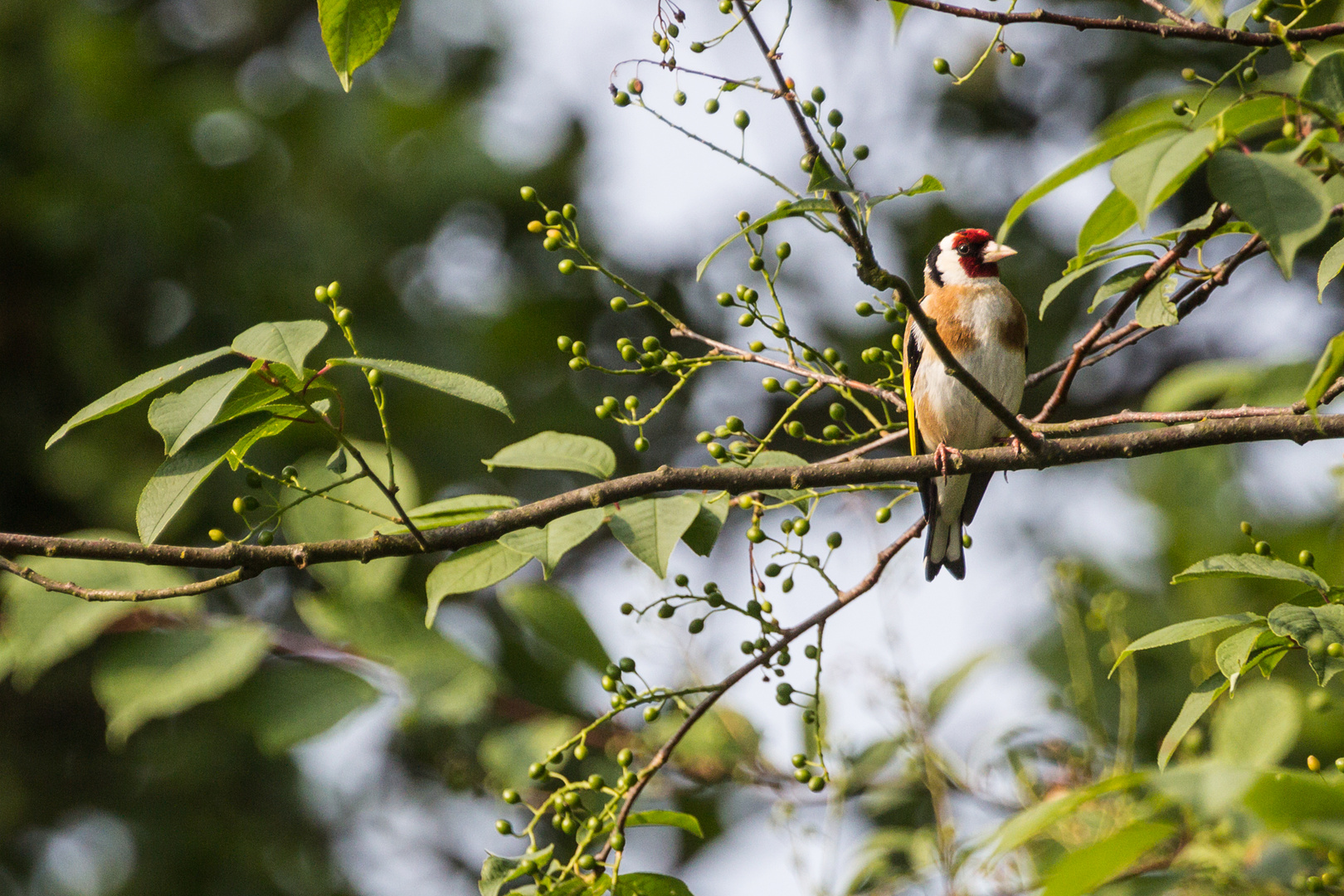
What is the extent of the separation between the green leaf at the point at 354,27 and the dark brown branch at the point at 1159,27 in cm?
86

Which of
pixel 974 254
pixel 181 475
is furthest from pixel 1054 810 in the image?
pixel 974 254

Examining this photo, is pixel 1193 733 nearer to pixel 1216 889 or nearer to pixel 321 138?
pixel 1216 889

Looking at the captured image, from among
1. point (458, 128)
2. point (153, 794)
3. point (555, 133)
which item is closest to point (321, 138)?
point (458, 128)

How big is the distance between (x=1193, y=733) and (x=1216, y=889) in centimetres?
99

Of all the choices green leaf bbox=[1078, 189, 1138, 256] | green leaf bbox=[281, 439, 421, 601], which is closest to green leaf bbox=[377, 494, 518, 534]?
green leaf bbox=[281, 439, 421, 601]

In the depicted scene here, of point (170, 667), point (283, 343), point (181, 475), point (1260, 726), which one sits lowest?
point (170, 667)

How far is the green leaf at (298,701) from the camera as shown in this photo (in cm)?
335

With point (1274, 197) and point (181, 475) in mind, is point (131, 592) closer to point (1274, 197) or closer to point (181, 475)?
point (181, 475)

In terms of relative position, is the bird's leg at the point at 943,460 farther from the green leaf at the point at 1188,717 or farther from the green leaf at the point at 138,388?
the green leaf at the point at 138,388

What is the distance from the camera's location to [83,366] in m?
6.18

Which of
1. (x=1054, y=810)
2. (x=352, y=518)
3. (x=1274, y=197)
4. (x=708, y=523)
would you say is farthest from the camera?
(x=352, y=518)

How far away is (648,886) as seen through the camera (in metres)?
1.92

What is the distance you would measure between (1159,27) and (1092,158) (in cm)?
A: 62

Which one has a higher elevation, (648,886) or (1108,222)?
(1108,222)
